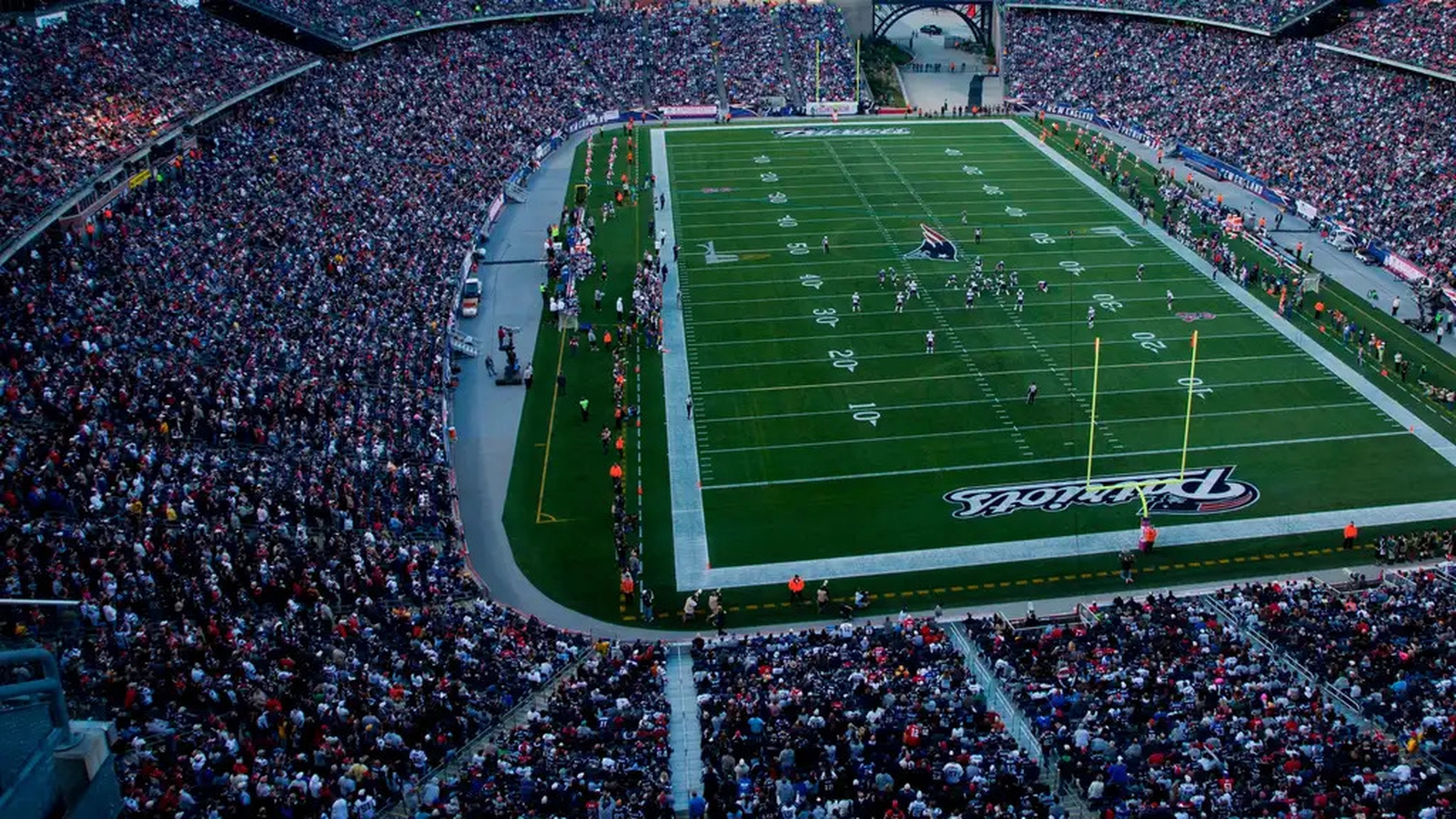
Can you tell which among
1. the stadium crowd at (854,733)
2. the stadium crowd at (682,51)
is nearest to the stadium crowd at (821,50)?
the stadium crowd at (682,51)

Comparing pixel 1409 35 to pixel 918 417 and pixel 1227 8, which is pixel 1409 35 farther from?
pixel 918 417

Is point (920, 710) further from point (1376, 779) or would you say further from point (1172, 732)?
point (1376, 779)

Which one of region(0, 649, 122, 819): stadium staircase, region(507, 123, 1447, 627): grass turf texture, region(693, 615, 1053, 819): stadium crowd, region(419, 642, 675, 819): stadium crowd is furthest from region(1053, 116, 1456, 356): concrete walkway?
region(0, 649, 122, 819): stadium staircase

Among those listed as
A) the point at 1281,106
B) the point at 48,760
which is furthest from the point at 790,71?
the point at 48,760

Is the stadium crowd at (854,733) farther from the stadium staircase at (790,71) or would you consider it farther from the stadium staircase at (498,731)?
the stadium staircase at (790,71)

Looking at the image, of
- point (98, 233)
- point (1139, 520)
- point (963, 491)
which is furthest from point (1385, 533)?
point (98, 233)
